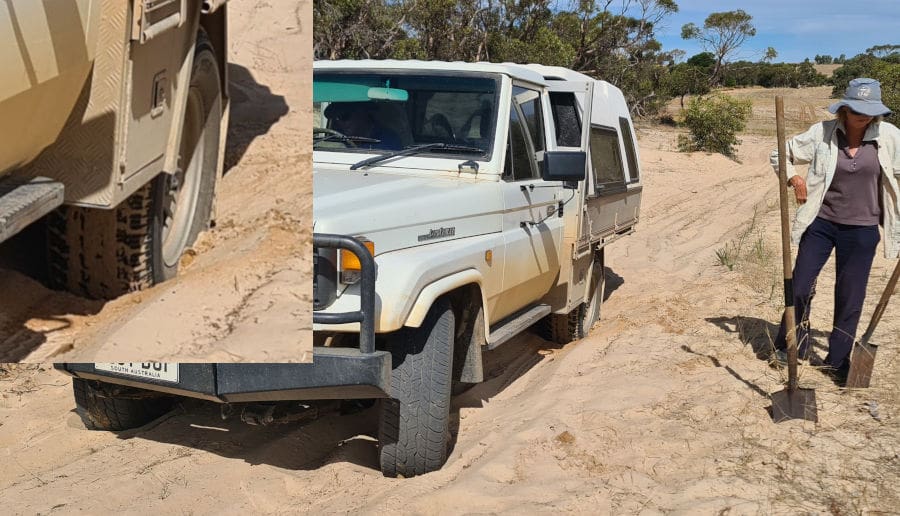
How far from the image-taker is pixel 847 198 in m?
5.62

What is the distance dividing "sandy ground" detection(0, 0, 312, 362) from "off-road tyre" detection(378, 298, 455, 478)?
0.49 meters

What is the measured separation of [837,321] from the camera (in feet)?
18.9

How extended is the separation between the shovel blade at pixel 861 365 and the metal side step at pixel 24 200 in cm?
441

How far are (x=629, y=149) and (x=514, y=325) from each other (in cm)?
402

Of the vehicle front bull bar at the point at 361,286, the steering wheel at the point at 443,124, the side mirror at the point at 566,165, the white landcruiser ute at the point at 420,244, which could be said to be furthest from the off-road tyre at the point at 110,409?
the side mirror at the point at 566,165

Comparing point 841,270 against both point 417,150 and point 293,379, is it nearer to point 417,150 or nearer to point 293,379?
point 417,150

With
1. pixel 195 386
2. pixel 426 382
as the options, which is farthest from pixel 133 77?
pixel 426 382

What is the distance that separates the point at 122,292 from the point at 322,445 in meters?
1.29

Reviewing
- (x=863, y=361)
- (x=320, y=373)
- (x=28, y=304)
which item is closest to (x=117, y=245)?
(x=28, y=304)

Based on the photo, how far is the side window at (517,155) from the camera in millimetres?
5148

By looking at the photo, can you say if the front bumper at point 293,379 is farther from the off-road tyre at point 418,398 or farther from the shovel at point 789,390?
the shovel at point 789,390

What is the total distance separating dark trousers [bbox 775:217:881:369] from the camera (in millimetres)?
5641

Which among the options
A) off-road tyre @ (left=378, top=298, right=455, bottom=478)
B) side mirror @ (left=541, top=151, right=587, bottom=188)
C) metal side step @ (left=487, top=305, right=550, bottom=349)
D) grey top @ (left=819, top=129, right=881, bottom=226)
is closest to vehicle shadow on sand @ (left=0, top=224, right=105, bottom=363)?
off-road tyre @ (left=378, top=298, right=455, bottom=478)

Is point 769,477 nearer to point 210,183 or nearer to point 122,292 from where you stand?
point 122,292
